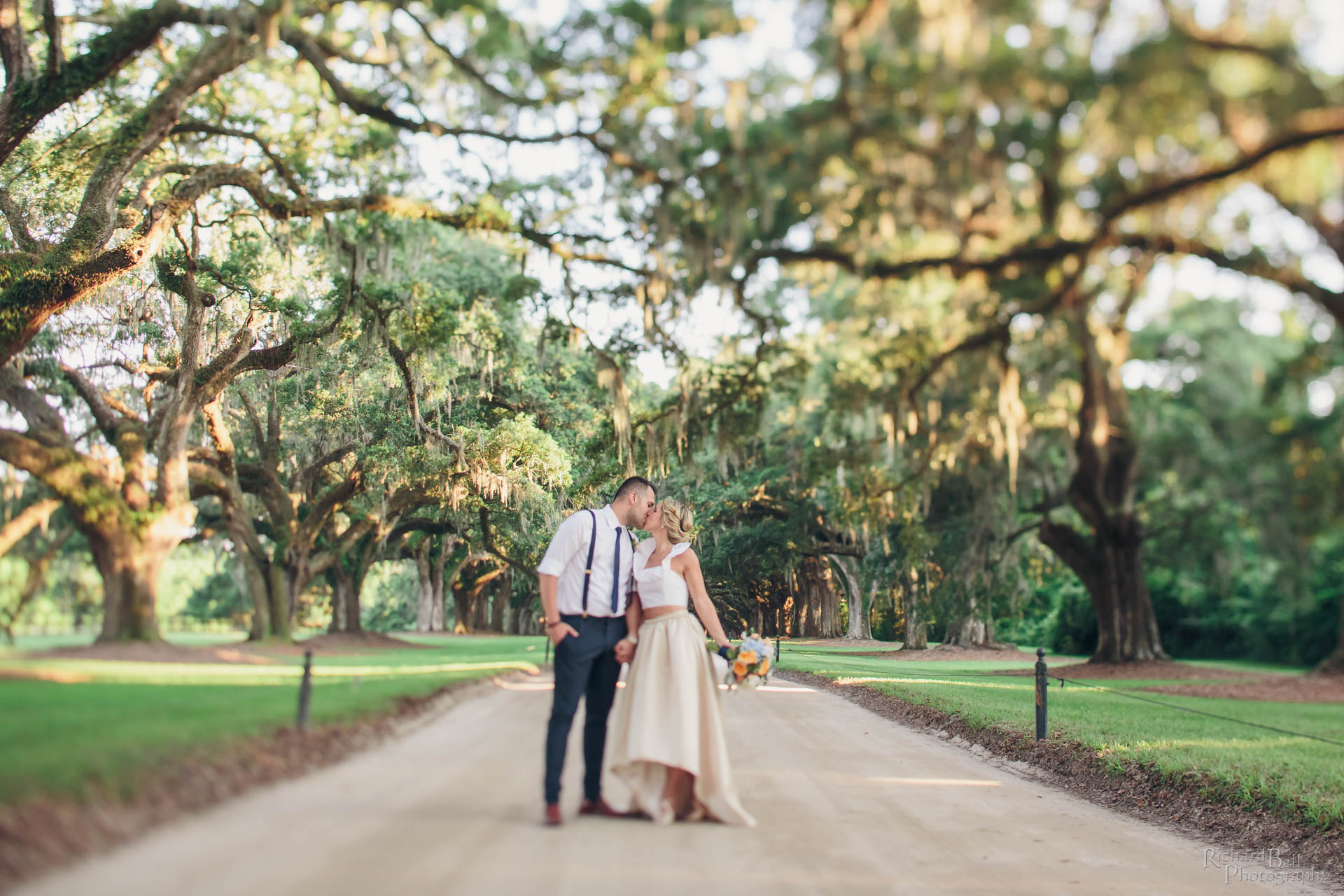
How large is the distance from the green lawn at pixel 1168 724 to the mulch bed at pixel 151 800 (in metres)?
7.49

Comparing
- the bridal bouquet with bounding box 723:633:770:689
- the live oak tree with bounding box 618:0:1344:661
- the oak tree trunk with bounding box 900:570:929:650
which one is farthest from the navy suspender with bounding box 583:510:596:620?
the oak tree trunk with bounding box 900:570:929:650

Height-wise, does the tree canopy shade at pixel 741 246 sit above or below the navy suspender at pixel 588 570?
above

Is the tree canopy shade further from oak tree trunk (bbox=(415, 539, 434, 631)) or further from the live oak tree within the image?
oak tree trunk (bbox=(415, 539, 434, 631))

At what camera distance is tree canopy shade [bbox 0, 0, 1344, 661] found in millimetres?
5164

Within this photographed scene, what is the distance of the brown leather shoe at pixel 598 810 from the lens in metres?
5.72

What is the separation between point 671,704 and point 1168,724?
9.98 m

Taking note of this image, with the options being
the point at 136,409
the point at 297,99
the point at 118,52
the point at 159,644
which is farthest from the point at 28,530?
the point at 136,409

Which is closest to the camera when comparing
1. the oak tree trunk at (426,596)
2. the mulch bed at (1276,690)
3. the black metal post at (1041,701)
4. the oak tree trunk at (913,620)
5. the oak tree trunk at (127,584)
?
the oak tree trunk at (127,584)

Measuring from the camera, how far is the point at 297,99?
12.7 m

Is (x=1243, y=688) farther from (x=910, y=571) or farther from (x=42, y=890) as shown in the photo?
(x=42, y=890)

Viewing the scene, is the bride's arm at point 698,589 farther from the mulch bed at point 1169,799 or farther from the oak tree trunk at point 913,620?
the oak tree trunk at point 913,620

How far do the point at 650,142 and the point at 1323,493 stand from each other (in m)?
5.17

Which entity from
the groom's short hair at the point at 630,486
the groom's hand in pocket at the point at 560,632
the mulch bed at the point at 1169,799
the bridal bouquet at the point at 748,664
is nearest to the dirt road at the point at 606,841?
the mulch bed at the point at 1169,799

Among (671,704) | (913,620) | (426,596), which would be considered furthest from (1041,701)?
(426,596)
